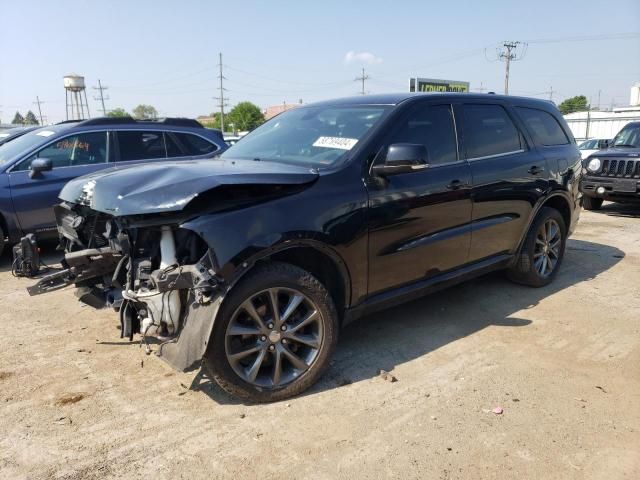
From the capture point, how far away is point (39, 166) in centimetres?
595

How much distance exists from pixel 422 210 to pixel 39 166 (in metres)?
4.76

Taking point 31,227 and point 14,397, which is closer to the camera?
point 14,397

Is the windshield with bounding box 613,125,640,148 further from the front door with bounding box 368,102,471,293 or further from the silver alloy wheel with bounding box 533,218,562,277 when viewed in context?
the front door with bounding box 368,102,471,293

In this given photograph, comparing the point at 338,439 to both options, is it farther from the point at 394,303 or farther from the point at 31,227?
the point at 31,227

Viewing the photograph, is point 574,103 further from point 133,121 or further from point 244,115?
point 133,121

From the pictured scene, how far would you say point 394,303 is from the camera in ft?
12.0

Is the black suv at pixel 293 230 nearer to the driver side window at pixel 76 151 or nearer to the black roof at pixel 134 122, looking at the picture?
the driver side window at pixel 76 151

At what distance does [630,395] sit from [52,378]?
147 inches

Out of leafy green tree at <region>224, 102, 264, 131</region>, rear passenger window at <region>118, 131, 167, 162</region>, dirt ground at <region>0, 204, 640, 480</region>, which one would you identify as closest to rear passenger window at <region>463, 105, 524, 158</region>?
dirt ground at <region>0, 204, 640, 480</region>

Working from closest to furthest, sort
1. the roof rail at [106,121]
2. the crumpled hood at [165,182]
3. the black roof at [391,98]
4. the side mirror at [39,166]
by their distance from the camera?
the crumpled hood at [165,182]
the black roof at [391,98]
the side mirror at [39,166]
the roof rail at [106,121]

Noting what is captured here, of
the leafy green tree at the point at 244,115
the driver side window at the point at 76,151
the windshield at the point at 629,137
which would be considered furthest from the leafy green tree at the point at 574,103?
the driver side window at the point at 76,151

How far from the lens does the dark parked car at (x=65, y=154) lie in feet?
19.8

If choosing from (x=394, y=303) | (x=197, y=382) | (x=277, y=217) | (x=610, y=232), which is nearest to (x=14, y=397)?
(x=197, y=382)

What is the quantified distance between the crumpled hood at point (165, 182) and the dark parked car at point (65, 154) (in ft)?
8.03
